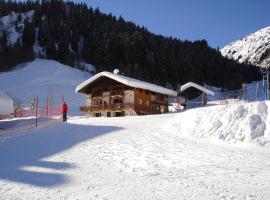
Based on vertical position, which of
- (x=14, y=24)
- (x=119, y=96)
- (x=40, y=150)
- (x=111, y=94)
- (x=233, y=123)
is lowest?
(x=40, y=150)

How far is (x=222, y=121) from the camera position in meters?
19.1

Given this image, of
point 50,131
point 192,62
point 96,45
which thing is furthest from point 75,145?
point 192,62

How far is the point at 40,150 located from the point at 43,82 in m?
61.2

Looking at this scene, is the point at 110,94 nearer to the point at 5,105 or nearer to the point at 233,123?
the point at 5,105

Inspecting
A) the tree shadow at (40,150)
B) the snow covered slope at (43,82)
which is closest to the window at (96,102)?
the snow covered slope at (43,82)

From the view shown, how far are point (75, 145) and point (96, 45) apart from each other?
9713 centimetres

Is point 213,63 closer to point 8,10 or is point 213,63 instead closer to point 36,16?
point 36,16

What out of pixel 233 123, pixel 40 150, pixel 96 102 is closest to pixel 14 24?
pixel 96 102

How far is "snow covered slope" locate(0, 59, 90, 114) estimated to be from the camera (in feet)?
221

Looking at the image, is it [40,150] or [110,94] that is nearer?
[40,150]

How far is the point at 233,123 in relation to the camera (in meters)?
18.5

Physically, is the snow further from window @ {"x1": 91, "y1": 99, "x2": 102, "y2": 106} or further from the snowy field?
the snowy field

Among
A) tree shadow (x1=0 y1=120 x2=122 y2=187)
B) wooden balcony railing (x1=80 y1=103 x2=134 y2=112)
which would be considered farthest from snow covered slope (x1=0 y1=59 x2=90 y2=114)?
tree shadow (x1=0 y1=120 x2=122 y2=187)

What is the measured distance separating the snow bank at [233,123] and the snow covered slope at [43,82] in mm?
35537
